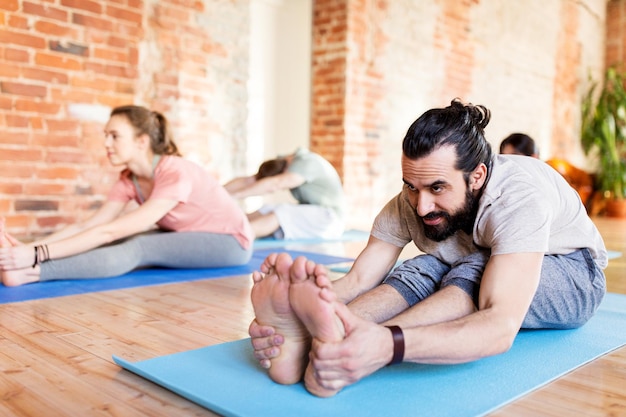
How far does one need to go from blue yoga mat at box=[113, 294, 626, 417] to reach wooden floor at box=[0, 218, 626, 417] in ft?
0.09

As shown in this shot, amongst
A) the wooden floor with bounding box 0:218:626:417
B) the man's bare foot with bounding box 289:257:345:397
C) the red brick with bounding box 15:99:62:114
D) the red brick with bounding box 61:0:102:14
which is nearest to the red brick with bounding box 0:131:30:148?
the red brick with bounding box 15:99:62:114

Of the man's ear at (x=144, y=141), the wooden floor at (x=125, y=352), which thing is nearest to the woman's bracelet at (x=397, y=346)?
the wooden floor at (x=125, y=352)

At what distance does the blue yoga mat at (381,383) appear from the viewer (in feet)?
3.81

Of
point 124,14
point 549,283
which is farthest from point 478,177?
point 124,14

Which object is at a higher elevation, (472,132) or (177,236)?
(472,132)

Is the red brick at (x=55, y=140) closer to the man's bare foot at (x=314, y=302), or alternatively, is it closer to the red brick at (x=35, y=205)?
the red brick at (x=35, y=205)

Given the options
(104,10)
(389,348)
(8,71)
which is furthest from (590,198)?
(389,348)

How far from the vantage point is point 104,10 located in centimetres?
404

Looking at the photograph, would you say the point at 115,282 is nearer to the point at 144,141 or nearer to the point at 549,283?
the point at 144,141

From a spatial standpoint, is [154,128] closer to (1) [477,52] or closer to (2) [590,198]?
(1) [477,52]

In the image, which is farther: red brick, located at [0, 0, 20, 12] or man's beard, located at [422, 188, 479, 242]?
red brick, located at [0, 0, 20, 12]

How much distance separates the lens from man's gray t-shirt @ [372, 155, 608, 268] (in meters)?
1.37

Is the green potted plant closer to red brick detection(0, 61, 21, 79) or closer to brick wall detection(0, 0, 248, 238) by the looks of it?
brick wall detection(0, 0, 248, 238)

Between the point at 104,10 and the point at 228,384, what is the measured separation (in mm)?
3447
